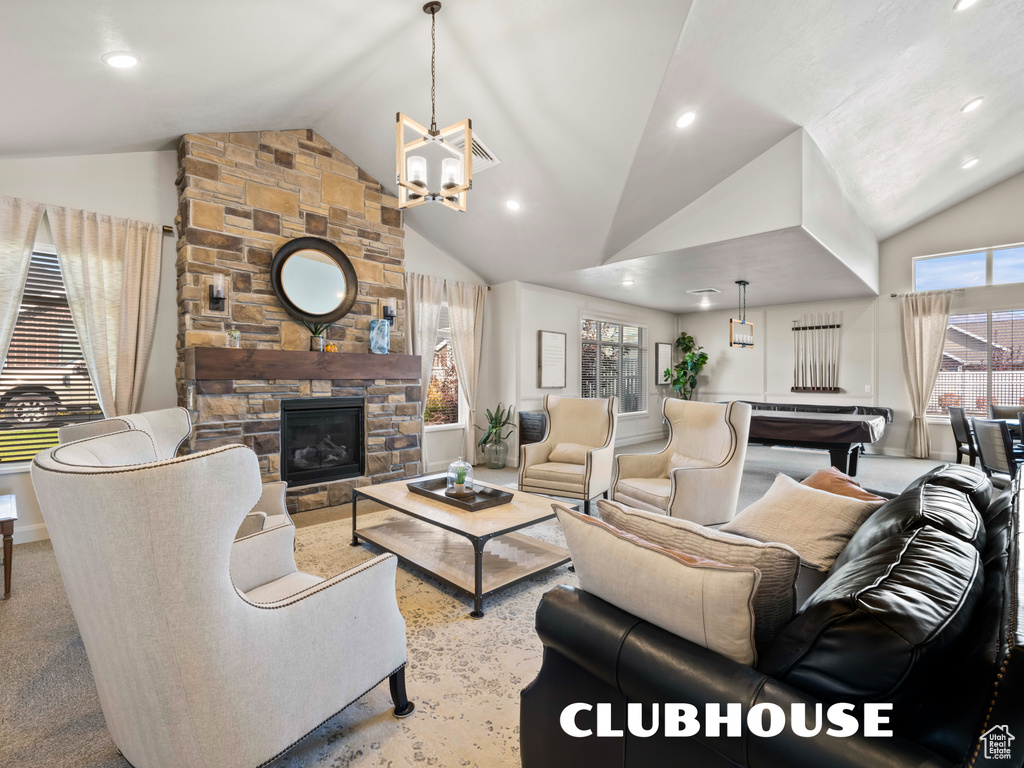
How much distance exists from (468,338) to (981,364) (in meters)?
6.74

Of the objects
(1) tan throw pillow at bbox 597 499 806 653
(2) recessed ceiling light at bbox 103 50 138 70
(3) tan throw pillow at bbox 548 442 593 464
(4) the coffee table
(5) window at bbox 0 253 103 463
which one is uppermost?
(2) recessed ceiling light at bbox 103 50 138 70

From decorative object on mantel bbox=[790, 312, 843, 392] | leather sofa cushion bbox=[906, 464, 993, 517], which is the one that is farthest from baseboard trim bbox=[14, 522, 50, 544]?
decorative object on mantel bbox=[790, 312, 843, 392]

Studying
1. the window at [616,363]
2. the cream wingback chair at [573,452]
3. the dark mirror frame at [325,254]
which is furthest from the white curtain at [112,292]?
the window at [616,363]

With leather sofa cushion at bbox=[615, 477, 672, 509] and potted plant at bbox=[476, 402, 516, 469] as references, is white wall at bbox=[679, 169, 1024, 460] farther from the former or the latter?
leather sofa cushion at bbox=[615, 477, 672, 509]

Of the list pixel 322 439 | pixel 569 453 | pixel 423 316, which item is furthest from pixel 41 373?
pixel 569 453

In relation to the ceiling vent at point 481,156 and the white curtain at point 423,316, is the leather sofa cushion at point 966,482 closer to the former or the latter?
the ceiling vent at point 481,156

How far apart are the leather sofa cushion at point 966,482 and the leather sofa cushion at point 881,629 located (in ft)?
2.76

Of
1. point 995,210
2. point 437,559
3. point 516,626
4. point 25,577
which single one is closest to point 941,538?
point 516,626

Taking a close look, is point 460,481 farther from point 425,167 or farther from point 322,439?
point 322,439

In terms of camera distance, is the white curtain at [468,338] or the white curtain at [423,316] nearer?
the white curtain at [423,316]

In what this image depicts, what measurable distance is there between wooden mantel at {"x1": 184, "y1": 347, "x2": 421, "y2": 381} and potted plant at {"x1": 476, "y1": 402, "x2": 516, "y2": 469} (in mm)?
1302

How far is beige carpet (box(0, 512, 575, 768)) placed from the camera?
4.92 ft

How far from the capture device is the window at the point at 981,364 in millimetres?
6074

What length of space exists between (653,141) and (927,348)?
18.6 feet
